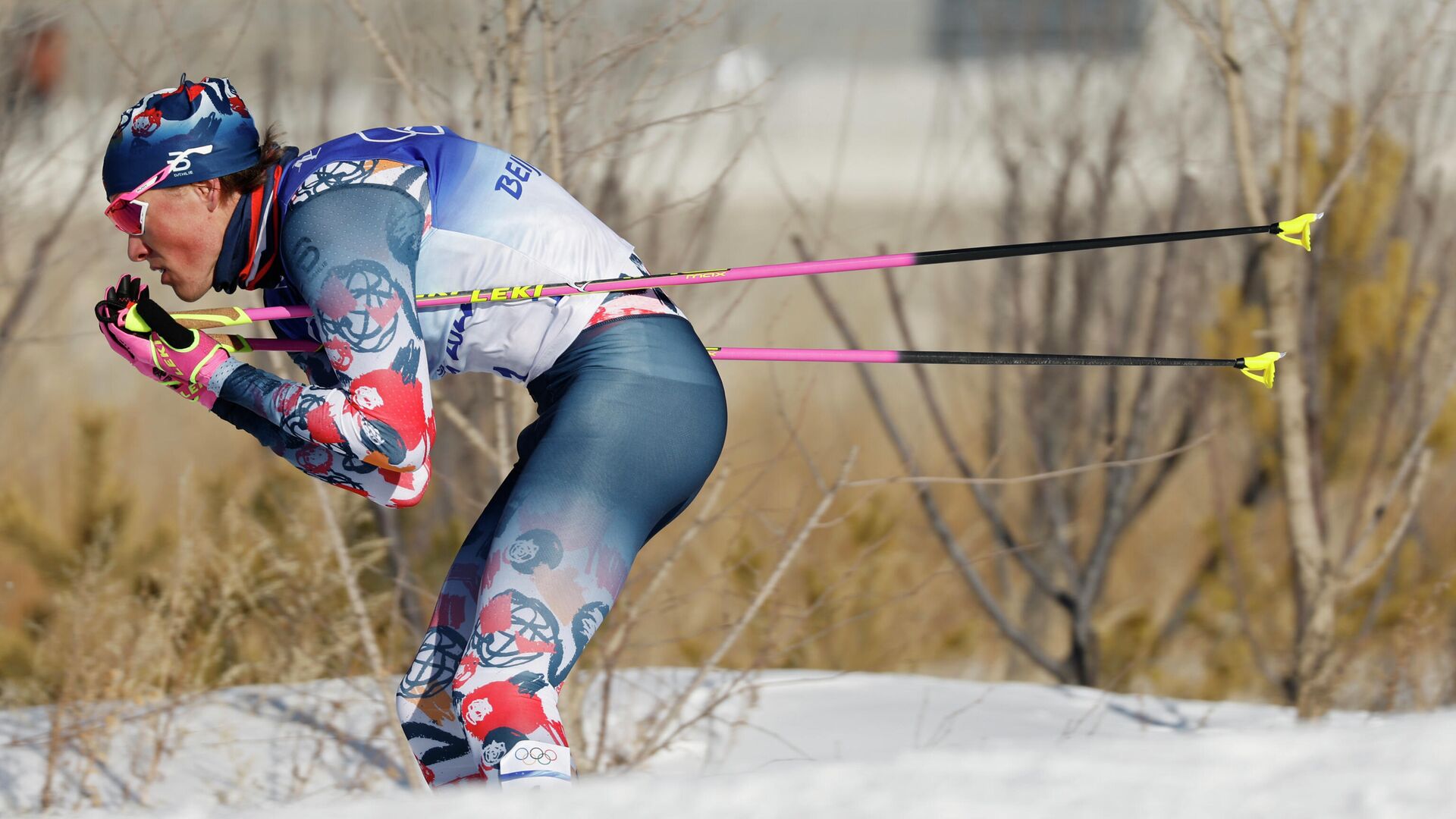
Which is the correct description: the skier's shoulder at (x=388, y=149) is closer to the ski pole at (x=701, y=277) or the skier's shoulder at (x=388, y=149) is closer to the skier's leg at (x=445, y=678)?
the ski pole at (x=701, y=277)

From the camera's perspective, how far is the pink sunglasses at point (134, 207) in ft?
7.77

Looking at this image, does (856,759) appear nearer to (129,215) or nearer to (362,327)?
(362,327)

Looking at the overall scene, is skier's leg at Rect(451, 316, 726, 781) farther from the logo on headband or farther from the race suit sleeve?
the logo on headband

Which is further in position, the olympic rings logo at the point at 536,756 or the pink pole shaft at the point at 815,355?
the pink pole shaft at the point at 815,355

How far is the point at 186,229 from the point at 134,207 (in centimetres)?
8

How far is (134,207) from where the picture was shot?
2393 millimetres

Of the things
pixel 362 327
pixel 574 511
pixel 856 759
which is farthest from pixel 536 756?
pixel 856 759

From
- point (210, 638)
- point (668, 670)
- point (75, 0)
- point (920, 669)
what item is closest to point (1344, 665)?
point (668, 670)

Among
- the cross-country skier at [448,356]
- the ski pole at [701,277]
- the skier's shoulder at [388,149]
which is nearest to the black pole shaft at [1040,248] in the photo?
the ski pole at [701,277]

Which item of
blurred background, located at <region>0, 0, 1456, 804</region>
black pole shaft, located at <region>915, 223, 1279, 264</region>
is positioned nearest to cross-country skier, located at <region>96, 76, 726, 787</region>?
black pole shaft, located at <region>915, 223, 1279, 264</region>

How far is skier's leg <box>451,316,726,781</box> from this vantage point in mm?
2287

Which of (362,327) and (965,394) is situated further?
(965,394)

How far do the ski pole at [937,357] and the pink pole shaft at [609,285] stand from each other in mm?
69

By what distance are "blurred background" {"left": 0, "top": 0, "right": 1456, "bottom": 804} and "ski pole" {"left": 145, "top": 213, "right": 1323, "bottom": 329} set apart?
1.49 meters
